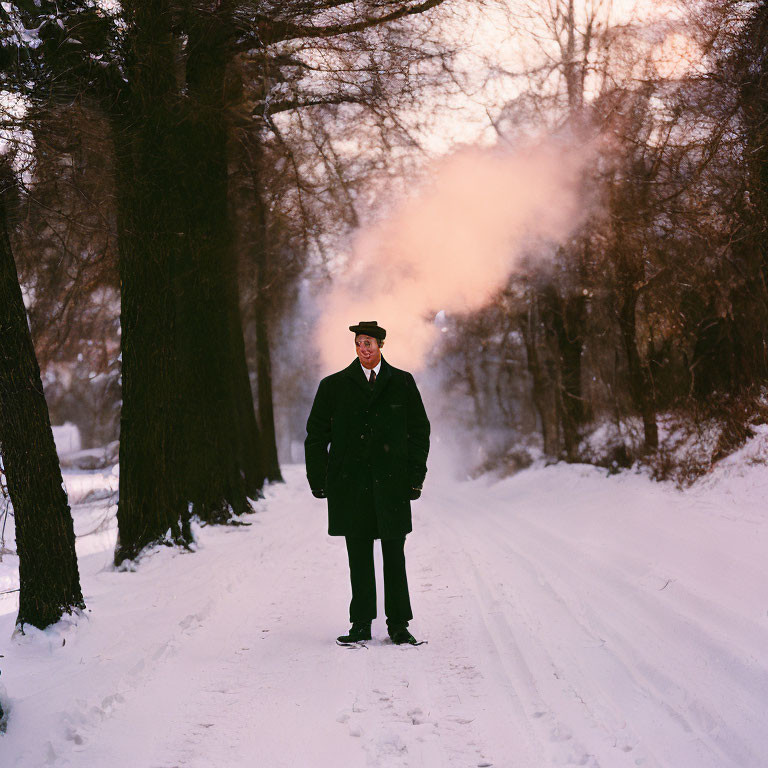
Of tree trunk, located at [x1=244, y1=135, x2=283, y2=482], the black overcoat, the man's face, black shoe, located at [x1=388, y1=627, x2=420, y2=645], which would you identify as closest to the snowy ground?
black shoe, located at [x1=388, y1=627, x2=420, y2=645]

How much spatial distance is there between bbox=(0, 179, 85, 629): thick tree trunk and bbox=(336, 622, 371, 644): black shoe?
230 centimetres

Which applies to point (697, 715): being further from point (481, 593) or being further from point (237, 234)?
point (237, 234)

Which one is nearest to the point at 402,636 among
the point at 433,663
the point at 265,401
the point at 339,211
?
the point at 433,663

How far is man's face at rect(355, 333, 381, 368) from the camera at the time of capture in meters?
6.39

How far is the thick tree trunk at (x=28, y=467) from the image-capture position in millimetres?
6277

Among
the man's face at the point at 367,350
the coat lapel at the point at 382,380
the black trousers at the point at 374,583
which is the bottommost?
the black trousers at the point at 374,583

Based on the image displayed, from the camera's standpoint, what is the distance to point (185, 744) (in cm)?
415

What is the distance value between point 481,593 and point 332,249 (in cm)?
1362

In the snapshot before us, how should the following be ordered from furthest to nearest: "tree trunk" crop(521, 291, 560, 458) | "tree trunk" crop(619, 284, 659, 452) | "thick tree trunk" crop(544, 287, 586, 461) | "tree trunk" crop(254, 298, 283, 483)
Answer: "tree trunk" crop(254, 298, 283, 483) → "tree trunk" crop(521, 291, 560, 458) → "thick tree trunk" crop(544, 287, 586, 461) → "tree trunk" crop(619, 284, 659, 452)

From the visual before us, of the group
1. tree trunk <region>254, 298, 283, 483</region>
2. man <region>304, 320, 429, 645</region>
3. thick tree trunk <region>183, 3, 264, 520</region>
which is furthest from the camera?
tree trunk <region>254, 298, 283, 483</region>

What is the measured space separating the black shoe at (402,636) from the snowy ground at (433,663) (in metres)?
0.09

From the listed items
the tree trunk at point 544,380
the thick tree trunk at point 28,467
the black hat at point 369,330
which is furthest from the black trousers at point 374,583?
the tree trunk at point 544,380

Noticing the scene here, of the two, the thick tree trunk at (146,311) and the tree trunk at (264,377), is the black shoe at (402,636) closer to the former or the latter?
the thick tree trunk at (146,311)

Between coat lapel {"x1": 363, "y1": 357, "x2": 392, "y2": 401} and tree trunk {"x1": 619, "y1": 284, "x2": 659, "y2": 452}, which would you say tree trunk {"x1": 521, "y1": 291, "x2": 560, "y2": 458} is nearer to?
tree trunk {"x1": 619, "y1": 284, "x2": 659, "y2": 452}
